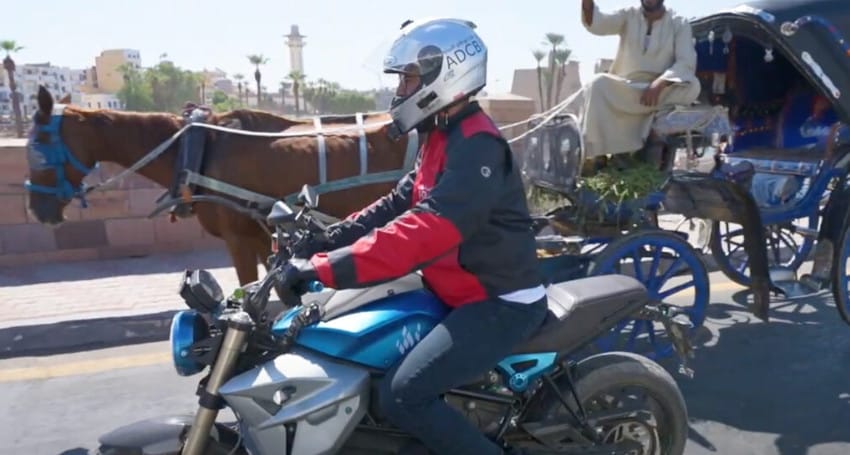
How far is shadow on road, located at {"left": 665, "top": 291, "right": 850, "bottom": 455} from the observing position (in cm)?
379

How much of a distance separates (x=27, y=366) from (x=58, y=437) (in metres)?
1.29

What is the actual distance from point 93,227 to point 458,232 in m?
6.07

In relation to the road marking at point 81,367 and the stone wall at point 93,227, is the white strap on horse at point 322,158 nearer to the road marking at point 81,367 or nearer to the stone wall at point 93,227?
the road marking at point 81,367

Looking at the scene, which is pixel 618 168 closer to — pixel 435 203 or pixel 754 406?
pixel 754 406

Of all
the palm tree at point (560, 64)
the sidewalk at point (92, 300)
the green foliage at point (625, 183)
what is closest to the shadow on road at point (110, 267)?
the sidewalk at point (92, 300)

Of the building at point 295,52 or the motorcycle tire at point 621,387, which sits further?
the building at point 295,52

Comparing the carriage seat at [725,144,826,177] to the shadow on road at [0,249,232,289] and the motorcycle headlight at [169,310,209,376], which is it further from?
the shadow on road at [0,249,232,289]

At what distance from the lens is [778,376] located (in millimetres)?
4430

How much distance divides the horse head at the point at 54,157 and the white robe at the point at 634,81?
3.20m

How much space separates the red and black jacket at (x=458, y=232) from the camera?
7.47 feet

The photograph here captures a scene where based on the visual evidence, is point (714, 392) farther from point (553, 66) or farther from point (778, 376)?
point (553, 66)

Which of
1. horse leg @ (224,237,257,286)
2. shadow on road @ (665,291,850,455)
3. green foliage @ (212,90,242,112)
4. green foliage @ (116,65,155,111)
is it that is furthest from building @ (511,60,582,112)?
horse leg @ (224,237,257,286)

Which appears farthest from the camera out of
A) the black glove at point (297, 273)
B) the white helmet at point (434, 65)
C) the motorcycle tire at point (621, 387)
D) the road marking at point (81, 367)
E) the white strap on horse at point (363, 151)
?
the white strap on horse at point (363, 151)

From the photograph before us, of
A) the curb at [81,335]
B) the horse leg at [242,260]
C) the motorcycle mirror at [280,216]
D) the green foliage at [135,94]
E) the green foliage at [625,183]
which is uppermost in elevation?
the green foliage at [135,94]
